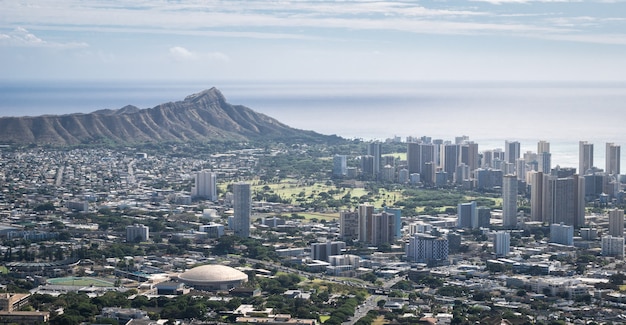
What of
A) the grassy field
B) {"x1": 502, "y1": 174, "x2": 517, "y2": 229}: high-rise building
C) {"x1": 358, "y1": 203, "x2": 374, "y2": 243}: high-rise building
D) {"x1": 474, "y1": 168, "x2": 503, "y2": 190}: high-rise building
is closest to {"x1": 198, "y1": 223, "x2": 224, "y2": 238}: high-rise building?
{"x1": 358, "y1": 203, "x2": 374, "y2": 243}: high-rise building

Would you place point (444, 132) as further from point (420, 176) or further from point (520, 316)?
point (520, 316)

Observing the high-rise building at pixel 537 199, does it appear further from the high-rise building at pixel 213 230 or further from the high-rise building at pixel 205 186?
the high-rise building at pixel 205 186

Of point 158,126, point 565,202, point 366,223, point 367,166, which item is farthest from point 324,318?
point 158,126

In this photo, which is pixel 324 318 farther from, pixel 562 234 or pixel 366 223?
pixel 562 234

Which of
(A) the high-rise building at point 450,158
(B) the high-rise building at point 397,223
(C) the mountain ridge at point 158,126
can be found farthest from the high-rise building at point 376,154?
(B) the high-rise building at point 397,223

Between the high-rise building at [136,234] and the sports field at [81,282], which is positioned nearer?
the sports field at [81,282]

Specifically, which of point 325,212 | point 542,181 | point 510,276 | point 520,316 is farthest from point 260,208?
point 520,316

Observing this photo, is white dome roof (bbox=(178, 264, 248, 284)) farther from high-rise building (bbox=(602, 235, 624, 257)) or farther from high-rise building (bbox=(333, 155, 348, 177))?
→ high-rise building (bbox=(333, 155, 348, 177))
